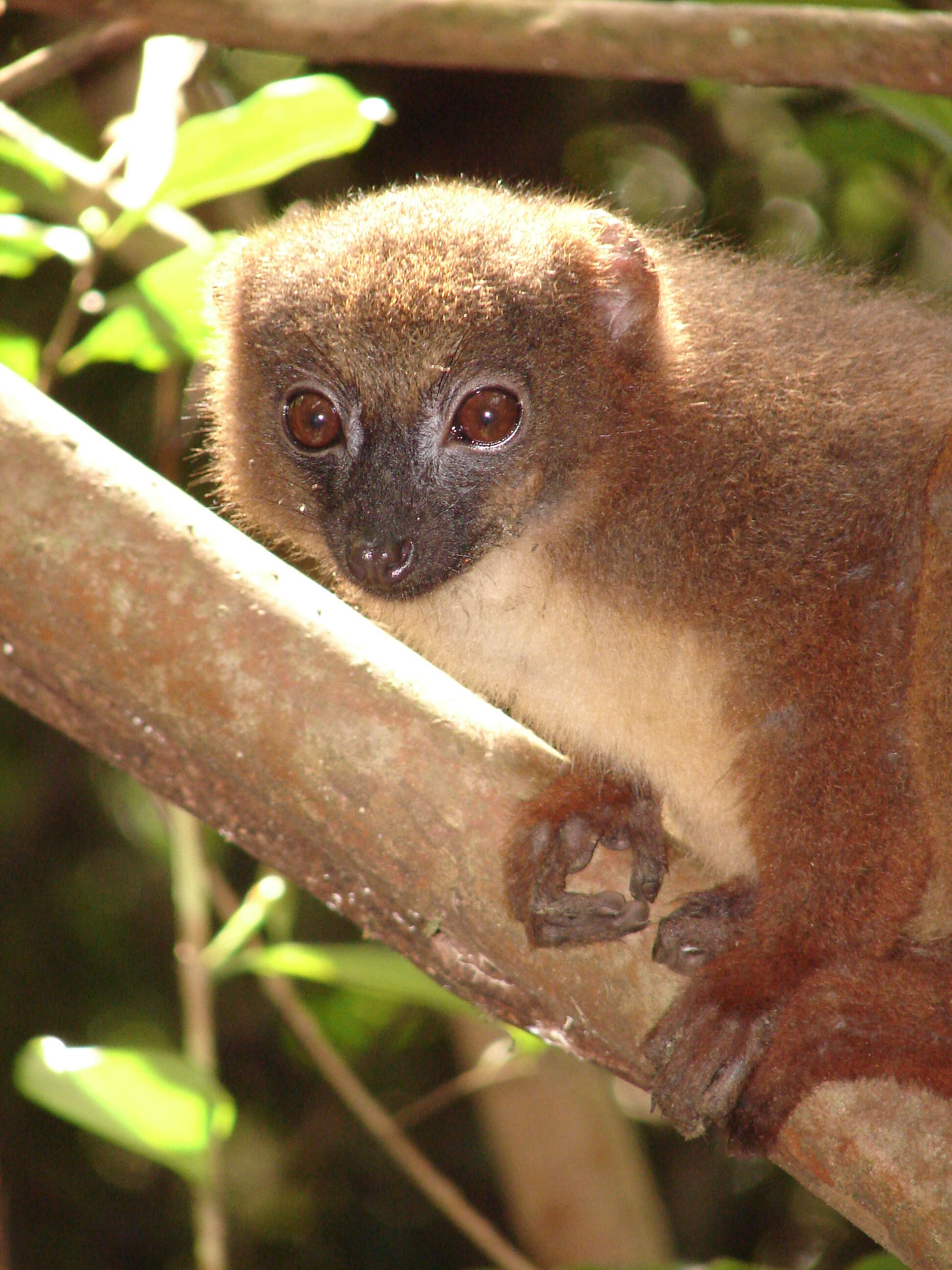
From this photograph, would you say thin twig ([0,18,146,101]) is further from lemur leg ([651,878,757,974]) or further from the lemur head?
lemur leg ([651,878,757,974])

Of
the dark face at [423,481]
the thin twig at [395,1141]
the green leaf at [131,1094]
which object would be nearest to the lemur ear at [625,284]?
the dark face at [423,481]

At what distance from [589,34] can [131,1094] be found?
2573 mm

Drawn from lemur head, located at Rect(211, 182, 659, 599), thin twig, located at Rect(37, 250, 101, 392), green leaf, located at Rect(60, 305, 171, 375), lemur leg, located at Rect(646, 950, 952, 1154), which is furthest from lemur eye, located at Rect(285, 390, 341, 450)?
lemur leg, located at Rect(646, 950, 952, 1154)

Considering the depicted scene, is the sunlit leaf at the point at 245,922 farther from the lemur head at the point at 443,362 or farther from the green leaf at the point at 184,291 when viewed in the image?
the green leaf at the point at 184,291

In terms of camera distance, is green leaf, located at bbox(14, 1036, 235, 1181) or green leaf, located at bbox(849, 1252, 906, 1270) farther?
green leaf, located at bbox(849, 1252, 906, 1270)

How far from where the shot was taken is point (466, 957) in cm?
267

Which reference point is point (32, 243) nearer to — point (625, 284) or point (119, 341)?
point (119, 341)

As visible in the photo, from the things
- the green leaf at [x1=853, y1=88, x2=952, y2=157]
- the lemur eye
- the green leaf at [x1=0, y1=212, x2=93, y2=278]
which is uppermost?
the green leaf at [x1=853, y1=88, x2=952, y2=157]

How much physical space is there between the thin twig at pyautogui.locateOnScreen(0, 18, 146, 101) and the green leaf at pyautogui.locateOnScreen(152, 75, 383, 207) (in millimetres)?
258

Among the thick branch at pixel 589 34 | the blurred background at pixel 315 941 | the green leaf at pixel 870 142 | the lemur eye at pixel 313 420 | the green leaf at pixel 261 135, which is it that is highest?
the thick branch at pixel 589 34

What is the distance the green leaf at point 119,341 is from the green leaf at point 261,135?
297mm

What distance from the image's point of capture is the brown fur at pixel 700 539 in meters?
2.77

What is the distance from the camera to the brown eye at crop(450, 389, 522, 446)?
316 centimetres

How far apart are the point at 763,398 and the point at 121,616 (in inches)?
56.9
